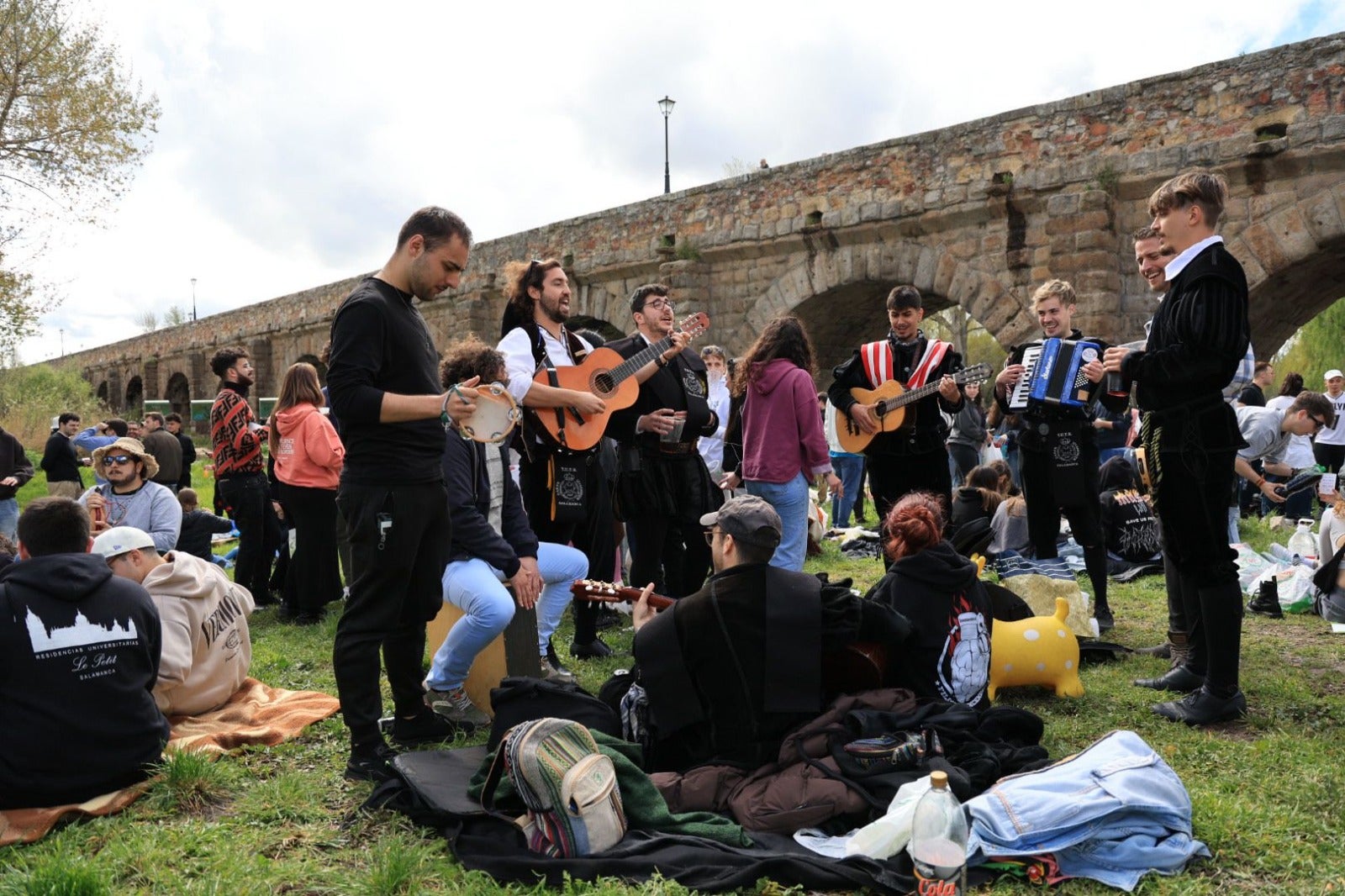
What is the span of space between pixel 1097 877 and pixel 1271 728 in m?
1.71

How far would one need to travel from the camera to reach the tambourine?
133 inches

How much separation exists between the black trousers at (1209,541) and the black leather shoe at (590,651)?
2.80 m

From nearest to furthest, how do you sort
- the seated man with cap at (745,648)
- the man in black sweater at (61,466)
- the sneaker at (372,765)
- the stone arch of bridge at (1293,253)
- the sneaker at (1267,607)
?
the seated man with cap at (745,648), the sneaker at (372,765), the sneaker at (1267,607), the stone arch of bridge at (1293,253), the man in black sweater at (61,466)

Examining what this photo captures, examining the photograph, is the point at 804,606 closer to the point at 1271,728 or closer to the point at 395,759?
the point at 395,759

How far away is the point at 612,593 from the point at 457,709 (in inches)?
39.9

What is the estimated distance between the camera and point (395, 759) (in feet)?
11.1

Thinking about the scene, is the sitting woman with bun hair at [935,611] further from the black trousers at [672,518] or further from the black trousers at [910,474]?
the black trousers at [910,474]

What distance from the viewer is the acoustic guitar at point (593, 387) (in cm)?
506

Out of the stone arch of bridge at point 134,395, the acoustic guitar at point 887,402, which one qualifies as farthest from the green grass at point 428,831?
the stone arch of bridge at point 134,395

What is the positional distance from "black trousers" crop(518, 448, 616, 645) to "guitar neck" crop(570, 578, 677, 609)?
126cm

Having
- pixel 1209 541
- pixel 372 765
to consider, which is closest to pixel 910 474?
pixel 1209 541

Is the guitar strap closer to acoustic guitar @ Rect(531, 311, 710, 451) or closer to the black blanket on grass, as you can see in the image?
acoustic guitar @ Rect(531, 311, 710, 451)

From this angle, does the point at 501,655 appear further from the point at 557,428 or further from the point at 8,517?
the point at 8,517

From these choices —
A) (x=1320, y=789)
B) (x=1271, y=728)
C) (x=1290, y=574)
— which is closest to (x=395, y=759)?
(x=1320, y=789)
